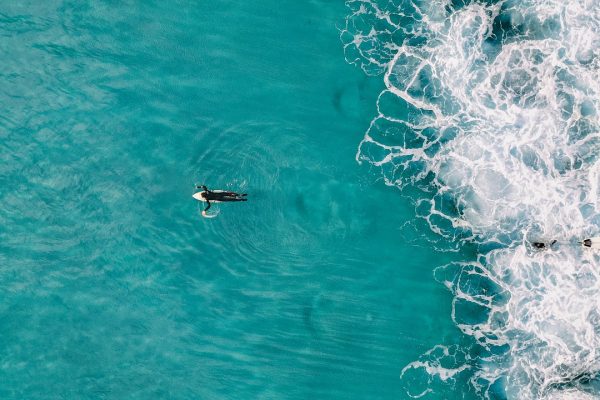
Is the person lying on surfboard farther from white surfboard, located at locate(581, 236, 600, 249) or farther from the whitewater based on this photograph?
white surfboard, located at locate(581, 236, 600, 249)

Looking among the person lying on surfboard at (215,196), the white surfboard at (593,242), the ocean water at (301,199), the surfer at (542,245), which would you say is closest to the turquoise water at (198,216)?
the ocean water at (301,199)

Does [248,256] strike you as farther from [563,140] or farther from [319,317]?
[563,140]

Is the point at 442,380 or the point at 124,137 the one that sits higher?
the point at 124,137

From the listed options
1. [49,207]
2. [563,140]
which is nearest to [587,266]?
[563,140]

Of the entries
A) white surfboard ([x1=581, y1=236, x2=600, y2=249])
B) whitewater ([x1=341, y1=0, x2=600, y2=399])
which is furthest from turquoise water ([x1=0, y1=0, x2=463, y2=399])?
white surfboard ([x1=581, y1=236, x2=600, y2=249])

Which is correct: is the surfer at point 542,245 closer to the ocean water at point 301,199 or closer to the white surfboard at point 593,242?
the ocean water at point 301,199

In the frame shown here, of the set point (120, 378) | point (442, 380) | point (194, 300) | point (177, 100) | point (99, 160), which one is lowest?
point (120, 378)

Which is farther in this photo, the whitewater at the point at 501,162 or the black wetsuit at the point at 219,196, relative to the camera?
the whitewater at the point at 501,162
